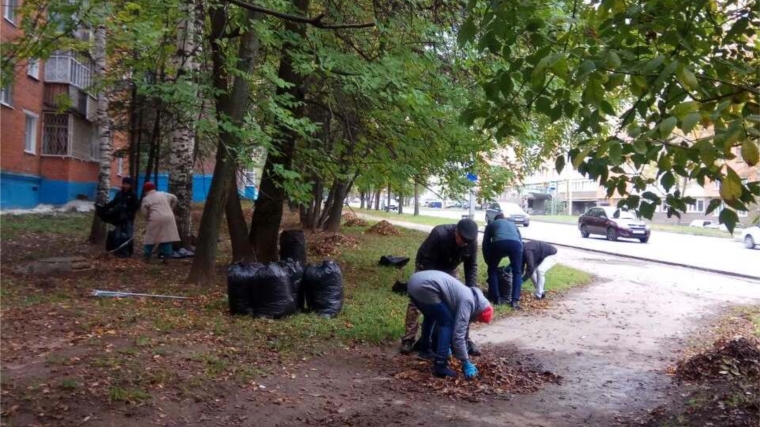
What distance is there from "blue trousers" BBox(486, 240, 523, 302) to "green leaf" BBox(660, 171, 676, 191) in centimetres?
573

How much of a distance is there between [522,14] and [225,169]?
5116mm

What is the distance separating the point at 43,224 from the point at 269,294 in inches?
409

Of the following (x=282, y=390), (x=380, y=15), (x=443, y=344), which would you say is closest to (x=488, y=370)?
(x=443, y=344)

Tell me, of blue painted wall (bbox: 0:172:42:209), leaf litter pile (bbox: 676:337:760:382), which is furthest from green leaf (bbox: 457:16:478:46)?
blue painted wall (bbox: 0:172:42:209)

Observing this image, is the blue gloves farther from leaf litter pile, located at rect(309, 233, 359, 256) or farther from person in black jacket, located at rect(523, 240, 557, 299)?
leaf litter pile, located at rect(309, 233, 359, 256)

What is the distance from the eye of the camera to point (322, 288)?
7.37m

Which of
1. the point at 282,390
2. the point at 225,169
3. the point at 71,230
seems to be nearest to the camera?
the point at 282,390

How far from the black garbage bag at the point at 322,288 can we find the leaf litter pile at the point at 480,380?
1.39 m

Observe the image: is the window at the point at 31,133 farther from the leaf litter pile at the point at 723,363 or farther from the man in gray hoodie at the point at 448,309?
the leaf litter pile at the point at 723,363

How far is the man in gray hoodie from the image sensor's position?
17.8 ft

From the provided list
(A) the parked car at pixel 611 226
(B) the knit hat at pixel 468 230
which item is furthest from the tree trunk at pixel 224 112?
(A) the parked car at pixel 611 226

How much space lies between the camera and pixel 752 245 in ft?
79.3

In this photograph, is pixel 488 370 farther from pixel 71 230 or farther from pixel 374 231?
pixel 374 231

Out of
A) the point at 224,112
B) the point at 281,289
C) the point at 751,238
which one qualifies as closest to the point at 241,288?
the point at 281,289
